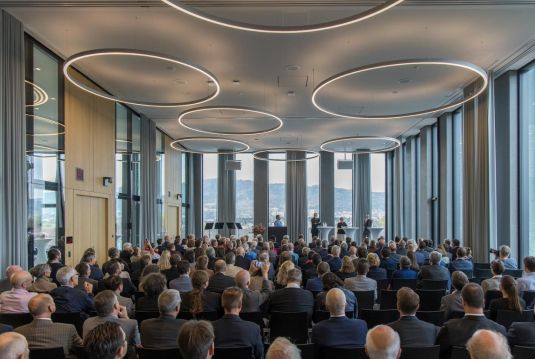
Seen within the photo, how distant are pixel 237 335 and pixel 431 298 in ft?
11.1

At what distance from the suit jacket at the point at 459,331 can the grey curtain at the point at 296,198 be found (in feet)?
68.5

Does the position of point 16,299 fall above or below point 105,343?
below

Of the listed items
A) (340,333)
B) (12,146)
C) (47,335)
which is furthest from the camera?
(12,146)

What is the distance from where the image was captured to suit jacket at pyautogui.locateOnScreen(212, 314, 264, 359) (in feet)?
12.2

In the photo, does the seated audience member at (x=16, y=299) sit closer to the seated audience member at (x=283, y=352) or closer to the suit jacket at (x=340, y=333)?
the suit jacket at (x=340, y=333)

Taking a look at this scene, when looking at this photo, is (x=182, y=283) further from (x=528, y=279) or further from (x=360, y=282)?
(x=528, y=279)

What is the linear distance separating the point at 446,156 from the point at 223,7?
10353 mm

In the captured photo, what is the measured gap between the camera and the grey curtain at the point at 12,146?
7.46 meters

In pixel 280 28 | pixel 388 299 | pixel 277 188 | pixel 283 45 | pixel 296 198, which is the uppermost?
pixel 283 45

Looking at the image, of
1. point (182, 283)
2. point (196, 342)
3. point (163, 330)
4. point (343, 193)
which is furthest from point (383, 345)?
Answer: point (343, 193)

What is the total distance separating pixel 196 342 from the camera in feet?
8.52

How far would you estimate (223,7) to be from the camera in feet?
25.0

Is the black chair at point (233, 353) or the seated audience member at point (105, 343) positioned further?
the black chair at point (233, 353)

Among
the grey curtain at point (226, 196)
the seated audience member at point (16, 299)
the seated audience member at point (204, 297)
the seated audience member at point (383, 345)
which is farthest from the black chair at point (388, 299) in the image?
the grey curtain at point (226, 196)
